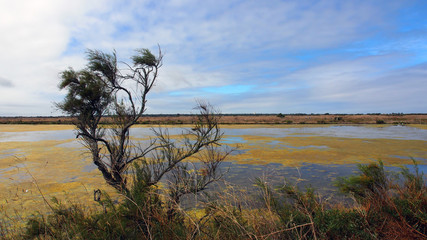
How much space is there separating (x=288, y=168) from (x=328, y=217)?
6.63 m

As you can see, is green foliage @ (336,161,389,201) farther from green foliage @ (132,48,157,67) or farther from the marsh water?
green foliage @ (132,48,157,67)

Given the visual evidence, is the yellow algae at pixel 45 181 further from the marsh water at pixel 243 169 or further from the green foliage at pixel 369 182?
the green foliage at pixel 369 182

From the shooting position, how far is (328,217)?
3.94m

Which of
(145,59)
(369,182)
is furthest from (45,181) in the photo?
(369,182)

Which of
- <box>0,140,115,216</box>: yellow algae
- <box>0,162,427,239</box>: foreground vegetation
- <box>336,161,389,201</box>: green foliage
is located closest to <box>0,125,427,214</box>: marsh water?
<box>0,140,115,216</box>: yellow algae

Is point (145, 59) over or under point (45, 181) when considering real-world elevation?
over

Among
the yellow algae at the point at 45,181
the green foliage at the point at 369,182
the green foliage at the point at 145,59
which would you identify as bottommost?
the yellow algae at the point at 45,181

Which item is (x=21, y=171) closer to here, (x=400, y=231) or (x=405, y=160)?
(x=400, y=231)

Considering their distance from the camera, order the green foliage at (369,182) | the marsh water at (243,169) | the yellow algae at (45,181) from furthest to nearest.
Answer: the marsh water at (243,169), the yellow algae at (45,181), the green foliage at (369,182)

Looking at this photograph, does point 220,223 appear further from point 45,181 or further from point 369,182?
point 45,181

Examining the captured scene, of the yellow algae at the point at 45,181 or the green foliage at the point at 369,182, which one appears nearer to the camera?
the green foliage at the point at 369,182

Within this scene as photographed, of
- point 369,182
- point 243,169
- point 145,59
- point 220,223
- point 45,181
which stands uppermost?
point 145,59

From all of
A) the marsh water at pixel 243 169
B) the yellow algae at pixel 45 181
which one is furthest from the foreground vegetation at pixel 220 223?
the marsh water at pixel 243 169

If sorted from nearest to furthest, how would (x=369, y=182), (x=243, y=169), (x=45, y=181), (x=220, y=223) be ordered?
(x=220, y=223)
(x=369, y=182)
(x=45, y=181)
(x=243, y=169)
